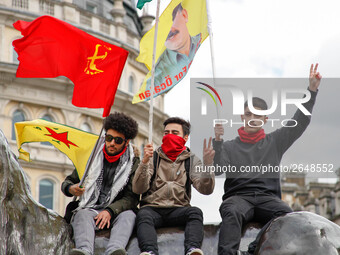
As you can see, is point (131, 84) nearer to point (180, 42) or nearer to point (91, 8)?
point (91, 8)

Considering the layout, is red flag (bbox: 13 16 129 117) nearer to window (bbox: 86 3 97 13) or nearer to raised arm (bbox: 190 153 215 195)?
raised arm (bbox: 190 153 215 195)

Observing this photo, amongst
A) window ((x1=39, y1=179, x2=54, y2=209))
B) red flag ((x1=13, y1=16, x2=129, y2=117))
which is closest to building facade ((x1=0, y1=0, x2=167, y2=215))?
window ((x1=39, y1=179, x2=54, y2=209))

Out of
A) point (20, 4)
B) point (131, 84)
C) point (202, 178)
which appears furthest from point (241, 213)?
point (131, 84)

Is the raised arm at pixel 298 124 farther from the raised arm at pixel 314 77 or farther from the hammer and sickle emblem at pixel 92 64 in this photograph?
the hammer and sickle emblem at pixel 92 64

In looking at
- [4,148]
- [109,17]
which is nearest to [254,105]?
[4,148]

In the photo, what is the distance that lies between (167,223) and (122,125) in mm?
967

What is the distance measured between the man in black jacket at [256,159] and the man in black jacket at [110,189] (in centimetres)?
79

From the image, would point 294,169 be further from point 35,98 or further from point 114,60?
point 35,98

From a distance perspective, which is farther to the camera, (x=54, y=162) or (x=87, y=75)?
(x=54, y=162)

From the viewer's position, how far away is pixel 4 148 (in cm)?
723

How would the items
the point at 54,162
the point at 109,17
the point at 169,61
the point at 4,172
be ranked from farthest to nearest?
the point at 109,17, the point at 54,162, the point at 169,61, the point at 4,172

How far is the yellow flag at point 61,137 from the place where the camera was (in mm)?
8680

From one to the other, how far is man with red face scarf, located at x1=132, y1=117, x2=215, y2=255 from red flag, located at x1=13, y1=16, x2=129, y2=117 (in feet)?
3.14

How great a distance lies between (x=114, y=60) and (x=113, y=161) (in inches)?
51.3
